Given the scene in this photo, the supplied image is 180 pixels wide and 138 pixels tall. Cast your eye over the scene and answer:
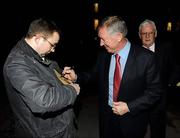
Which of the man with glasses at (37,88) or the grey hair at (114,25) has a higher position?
the grey hair at (114,25)

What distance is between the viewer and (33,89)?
273 cm

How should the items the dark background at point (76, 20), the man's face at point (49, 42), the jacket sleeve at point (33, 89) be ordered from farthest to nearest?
the dark background at point (76, 20) → the man's face at point (49, 42) → the jacket sleeve at point (33, 89)

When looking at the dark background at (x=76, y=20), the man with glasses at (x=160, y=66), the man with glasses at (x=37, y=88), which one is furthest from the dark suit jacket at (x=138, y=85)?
the dark background at (x=76, y=20)

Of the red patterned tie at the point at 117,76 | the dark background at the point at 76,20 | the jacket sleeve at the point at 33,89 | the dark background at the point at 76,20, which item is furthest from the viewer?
the dark background at the point at 76,20

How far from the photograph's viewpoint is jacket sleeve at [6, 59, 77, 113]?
9.00ft

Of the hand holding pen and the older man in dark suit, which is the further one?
the hand holding pen

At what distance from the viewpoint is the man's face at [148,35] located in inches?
195

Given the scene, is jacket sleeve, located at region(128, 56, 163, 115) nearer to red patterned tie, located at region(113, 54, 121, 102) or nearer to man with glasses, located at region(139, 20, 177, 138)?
red patterned tie, located at region(113, 54, 121, 102)

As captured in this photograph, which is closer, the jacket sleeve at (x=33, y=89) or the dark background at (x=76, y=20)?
the jacket sleeve at (x=33, y=89)

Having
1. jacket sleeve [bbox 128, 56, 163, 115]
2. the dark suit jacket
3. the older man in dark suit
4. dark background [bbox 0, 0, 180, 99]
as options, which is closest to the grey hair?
the older man in dark suit

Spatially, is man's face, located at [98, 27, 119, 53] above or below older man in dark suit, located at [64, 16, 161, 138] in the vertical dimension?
above

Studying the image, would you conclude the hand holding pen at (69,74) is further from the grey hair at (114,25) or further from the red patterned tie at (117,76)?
the grey hair at (114,25)

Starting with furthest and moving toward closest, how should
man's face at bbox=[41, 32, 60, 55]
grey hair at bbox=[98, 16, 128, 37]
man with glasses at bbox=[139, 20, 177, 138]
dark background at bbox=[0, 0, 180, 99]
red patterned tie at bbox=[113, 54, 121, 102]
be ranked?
1. dark background at bbox=[0, 0, 180, 99]
2. man with glasses at bbox=[139, 20, 177, 138]
3. red patterned tie at bbox=[113, 54, 121, 102]
4. grey hair at bbox=[98, 16, 128, 37]
5. man's face at bbox=[41, 32, 60, 55]

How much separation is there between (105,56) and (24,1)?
26.4 m
